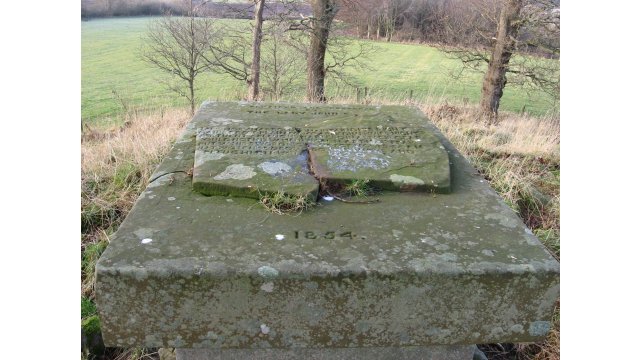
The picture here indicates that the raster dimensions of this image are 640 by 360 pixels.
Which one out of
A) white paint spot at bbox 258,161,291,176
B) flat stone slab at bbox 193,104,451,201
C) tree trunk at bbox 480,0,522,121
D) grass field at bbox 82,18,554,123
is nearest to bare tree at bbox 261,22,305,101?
grass field at bbox 82,18,554,123

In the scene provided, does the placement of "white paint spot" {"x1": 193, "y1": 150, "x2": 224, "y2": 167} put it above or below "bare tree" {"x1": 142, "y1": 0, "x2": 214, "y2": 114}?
below

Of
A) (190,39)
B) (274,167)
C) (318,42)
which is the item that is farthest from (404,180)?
(190,39)

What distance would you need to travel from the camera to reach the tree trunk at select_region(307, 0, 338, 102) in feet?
27.5

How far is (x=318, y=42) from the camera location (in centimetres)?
861

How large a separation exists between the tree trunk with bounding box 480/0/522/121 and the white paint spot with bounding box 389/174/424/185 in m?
6.75

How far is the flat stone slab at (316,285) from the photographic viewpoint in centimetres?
170

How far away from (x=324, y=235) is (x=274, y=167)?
0.60m

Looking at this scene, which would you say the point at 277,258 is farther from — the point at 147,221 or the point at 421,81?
the point at 421,81

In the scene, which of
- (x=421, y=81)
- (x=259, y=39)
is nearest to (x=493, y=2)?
(x=259, y=39)

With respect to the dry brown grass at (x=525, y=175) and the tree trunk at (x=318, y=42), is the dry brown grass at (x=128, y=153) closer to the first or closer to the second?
the dry brown grass at (x=525, y=175)

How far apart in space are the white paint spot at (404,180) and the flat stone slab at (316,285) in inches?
15.3

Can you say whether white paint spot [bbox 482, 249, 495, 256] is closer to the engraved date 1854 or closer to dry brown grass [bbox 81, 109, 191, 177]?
the engraved date 1854

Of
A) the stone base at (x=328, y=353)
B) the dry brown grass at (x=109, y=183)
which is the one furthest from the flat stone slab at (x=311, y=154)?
the dry brown grass at (x=109, y=183)

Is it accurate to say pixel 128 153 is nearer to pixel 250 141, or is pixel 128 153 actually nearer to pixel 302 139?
pixel 250 141
